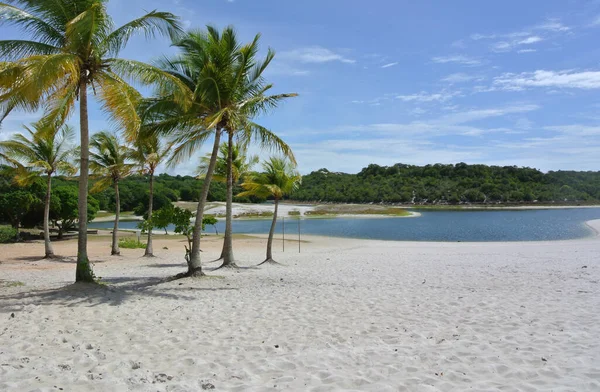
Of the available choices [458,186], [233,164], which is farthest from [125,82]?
[458,186]

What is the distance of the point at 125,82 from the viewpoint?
973cm

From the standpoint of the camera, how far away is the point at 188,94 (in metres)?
10.9

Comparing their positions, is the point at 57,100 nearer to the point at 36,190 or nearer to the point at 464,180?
the point at 36,190

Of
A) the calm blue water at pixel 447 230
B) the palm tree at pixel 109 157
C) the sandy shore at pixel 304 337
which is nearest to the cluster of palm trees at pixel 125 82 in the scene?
the sandy shore at pixel 304 337

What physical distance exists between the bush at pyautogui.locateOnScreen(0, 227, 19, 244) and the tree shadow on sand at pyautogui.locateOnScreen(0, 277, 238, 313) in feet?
65.6

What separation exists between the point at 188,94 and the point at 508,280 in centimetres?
952

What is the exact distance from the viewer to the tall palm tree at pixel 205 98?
11.6 meters

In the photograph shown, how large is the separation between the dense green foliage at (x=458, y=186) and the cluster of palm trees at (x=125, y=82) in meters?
102

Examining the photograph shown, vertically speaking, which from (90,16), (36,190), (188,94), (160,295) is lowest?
(160,295)

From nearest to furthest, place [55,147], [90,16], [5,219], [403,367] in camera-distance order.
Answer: [403,367], [90,16], [55,147], [5,219]

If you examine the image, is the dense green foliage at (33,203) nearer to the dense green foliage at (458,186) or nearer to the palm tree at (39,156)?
the palm tree at (39,156)

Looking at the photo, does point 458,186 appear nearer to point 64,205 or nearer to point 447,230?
point 447,230

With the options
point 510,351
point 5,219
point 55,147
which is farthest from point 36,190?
point 510,351

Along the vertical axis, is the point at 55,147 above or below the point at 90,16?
below
